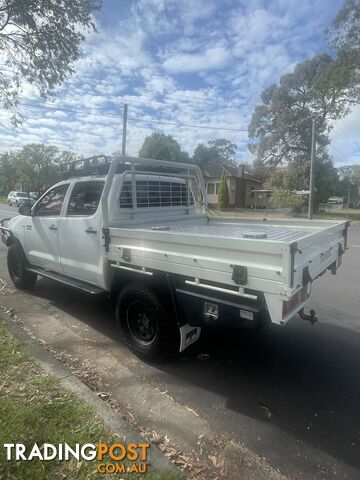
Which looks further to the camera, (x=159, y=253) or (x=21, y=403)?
(x=159, y=253)

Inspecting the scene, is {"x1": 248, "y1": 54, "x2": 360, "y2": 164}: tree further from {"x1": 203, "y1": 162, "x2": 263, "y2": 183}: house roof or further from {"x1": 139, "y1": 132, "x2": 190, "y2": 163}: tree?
{"x1": 139, "y1": 132, "x2": 190, "y2": 163}: tree

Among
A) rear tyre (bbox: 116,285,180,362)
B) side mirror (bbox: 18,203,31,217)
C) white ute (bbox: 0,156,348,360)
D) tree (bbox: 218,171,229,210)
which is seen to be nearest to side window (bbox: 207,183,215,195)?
tree (bbox: 218,171,229,210)

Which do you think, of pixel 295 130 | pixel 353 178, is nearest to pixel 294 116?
pixel 295 130

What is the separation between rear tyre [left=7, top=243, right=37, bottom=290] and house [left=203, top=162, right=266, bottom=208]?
36252 millimetres

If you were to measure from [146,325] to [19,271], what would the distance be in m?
3.41

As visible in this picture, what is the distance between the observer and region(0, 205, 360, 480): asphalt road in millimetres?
2307

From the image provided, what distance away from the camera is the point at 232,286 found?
8.45 feet

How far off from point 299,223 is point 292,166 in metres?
32.1

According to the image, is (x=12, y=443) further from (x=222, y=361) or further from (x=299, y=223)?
(x=299, y=223)

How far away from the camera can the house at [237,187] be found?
4244 cm

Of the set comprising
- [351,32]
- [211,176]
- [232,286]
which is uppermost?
[351,32]

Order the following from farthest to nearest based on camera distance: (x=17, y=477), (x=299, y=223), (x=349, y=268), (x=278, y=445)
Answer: (x=349, y=268)
(x=299, y=223)
(x=278, y=445)
(x=17, y=477)

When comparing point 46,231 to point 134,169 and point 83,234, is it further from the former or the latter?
point 134,169

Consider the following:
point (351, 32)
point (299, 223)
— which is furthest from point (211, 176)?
point (299, 223)
